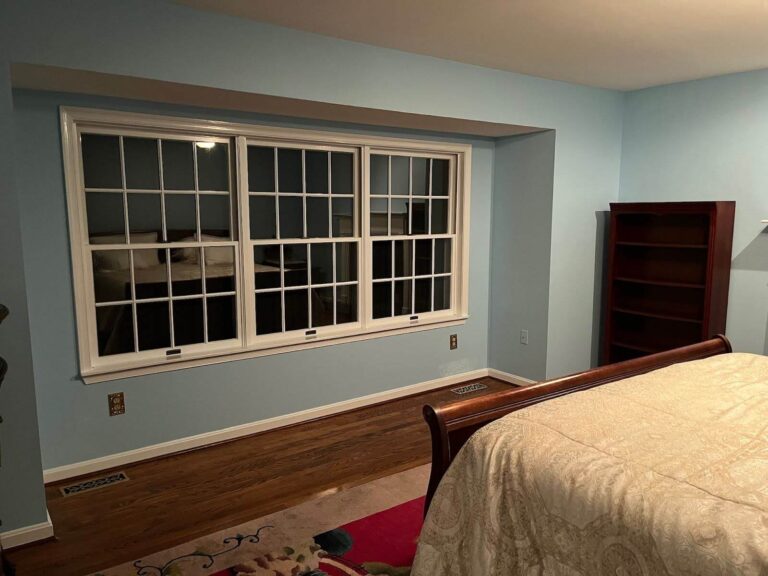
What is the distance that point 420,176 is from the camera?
4.59 m

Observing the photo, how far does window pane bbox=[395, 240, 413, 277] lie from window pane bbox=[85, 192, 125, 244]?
2.02 m

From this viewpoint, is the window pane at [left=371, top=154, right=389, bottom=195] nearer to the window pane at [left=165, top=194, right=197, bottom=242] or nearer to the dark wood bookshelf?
the window pane at [left=165, top=194, right=197, bottom=242]

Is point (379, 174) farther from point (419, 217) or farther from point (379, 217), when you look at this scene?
point (419, 217)

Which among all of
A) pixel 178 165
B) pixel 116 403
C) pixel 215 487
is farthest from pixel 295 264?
pixel 215 487

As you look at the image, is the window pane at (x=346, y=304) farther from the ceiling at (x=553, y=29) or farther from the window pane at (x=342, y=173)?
the ceiling at (x=553, y=29)

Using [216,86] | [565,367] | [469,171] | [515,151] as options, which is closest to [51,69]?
[216,86]

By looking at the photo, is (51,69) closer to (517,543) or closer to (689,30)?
(517,543)

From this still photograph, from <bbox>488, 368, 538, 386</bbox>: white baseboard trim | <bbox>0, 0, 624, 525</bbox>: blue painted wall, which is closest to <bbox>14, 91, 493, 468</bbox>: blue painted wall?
<bbox>0, 0, 624, 525</bbox>: blue painted wall

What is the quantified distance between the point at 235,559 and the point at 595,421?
1.64 m

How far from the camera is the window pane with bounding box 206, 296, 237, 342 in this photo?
368 centimetres

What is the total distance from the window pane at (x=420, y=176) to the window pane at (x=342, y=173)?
2.01 ft

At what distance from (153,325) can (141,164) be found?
970mm

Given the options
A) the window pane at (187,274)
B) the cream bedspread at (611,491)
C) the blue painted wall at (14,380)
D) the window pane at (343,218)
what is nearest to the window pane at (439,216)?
the window pane at (343,218)

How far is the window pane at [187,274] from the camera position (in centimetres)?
352
